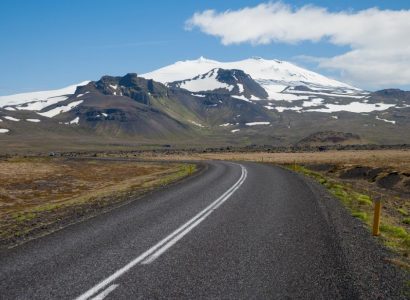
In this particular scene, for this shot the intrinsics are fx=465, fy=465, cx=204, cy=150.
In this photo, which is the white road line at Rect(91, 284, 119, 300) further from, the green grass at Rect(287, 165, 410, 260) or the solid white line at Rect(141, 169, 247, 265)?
the green grass at Rect(287, 165, 410, 260)

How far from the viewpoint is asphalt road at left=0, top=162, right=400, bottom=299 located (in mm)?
7906

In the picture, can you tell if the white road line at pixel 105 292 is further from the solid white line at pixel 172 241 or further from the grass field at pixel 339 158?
the grass field at pixel 339 158

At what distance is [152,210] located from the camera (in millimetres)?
17875

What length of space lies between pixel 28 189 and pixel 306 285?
3762 centimetres

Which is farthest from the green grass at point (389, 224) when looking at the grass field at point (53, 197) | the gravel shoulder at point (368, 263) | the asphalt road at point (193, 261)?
the grass field at point (53, 197)

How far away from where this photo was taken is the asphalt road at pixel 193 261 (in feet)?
25.9

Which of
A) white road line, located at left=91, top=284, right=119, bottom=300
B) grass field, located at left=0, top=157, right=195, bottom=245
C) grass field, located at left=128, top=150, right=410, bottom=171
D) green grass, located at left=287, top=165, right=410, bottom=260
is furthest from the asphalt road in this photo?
grass field, located at left=128, top=150, right=410, bottom=171

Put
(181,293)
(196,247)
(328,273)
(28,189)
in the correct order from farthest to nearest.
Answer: (28,189), (196,247), (328,273), (181,293)

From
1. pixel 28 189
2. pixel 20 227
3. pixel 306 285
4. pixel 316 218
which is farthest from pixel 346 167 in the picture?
pixel 306 285

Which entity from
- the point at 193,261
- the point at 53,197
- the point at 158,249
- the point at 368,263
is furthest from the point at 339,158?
the point at 193,261

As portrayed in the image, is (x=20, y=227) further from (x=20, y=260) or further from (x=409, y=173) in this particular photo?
(x=409, y=173)

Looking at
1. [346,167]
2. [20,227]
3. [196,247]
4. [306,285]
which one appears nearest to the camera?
[306,285]

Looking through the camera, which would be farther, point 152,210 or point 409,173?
point 409,173

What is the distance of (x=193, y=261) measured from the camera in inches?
388
